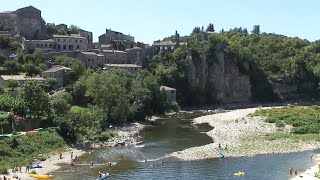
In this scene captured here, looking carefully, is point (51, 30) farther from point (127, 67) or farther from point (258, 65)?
point (258, 65)

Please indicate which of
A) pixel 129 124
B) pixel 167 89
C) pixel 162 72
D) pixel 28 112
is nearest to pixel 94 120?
pixel 28 112

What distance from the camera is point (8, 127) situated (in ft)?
210

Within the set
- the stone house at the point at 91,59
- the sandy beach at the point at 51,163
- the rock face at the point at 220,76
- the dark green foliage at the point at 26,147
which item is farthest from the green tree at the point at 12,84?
the rock face at the point at 220,76

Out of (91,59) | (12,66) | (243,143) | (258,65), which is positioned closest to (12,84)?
(12,66)

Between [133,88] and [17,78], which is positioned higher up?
[17,78]

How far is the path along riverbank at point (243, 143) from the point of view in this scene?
62003 mm

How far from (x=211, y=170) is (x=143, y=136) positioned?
25.1 m

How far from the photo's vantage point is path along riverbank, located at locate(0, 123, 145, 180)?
52081 mm

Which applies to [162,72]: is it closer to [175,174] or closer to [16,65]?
[16,65]

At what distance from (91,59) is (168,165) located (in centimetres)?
6321

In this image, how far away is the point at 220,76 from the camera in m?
138

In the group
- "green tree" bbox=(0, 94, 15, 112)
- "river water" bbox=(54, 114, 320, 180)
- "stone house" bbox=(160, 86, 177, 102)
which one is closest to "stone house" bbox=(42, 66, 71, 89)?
"stone house" bbox=(160, 86, 177, 102)

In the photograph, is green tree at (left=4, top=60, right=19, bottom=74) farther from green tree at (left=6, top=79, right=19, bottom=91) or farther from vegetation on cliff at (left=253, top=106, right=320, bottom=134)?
vegetation on cliff at (left=253, top=106, right=320, bottom=134)

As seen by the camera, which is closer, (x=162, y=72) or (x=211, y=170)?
(x=211, y=170)
